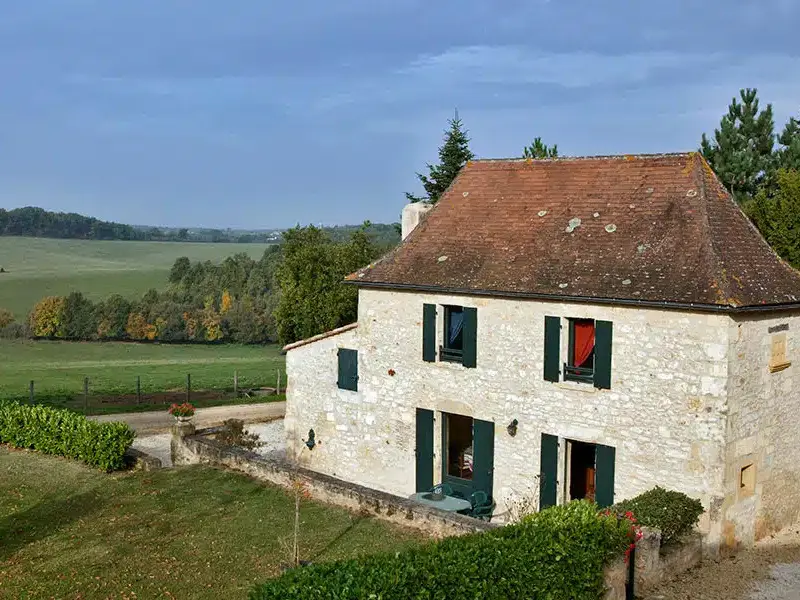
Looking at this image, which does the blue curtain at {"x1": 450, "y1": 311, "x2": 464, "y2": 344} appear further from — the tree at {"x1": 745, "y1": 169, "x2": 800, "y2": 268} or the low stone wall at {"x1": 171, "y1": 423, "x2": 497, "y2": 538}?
the tree at {"x1": 745, "y1": 169, "x2": 800, "y2": 268}

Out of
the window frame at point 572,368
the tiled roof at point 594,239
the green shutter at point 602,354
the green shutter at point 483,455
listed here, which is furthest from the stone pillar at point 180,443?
the green shutter at point 602,354

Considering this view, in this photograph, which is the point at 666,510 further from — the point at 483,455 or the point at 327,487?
the point at 327,487

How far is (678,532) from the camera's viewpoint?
12.9 metres

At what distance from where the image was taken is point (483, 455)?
16875 millimetres

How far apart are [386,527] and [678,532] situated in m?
5.12

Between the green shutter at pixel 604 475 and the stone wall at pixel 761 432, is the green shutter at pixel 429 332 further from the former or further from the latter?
the stone wall at pixel 761 432

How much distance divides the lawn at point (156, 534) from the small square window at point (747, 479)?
20.0 ft

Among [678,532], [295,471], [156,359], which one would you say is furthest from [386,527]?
[156,359]

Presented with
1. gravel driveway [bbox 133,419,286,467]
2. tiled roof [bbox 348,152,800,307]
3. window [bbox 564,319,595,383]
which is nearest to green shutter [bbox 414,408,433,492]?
tiled roof [bbox 348,152,800,307]

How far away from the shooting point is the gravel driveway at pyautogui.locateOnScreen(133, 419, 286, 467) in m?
23.6

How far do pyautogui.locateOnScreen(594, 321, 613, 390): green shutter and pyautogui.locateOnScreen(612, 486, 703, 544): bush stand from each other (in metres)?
2.21

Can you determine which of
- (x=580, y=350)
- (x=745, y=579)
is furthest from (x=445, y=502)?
(x=745, y=579)

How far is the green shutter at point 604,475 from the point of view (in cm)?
1500

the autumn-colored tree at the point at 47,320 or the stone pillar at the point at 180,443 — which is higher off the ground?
the stone pillar at the point at 180,443
